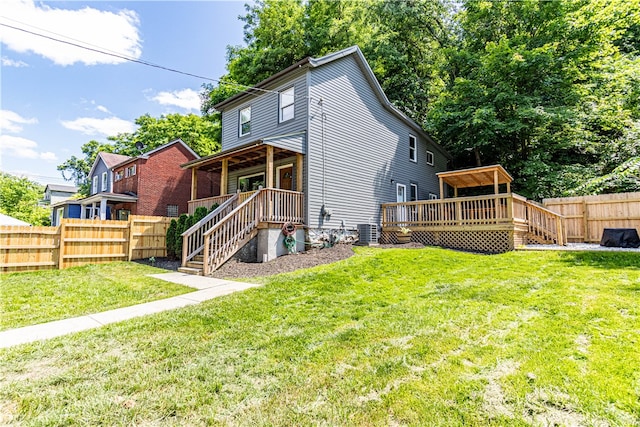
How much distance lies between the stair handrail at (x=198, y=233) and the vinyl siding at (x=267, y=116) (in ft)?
9.83

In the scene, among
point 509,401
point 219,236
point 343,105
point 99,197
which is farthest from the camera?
point 99,197

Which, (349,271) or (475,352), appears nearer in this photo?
(475,352)

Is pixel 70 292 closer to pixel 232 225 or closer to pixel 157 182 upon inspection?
pixel 232 225

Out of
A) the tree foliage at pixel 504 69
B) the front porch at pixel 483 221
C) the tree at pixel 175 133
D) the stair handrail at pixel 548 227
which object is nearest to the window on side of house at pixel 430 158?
the tree foliage at pixel 504 69

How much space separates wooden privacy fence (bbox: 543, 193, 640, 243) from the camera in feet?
36.4

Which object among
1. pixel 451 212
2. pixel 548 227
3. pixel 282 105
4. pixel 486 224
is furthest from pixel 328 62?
pixel 548 227

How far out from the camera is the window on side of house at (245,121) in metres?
14.1

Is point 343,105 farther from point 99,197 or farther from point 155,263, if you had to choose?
point 99,197

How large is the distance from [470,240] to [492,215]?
1.15 m

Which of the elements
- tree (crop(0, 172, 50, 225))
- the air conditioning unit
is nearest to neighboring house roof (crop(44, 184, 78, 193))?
tree (crop(0, 172, 50, 225))

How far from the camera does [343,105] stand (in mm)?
12953

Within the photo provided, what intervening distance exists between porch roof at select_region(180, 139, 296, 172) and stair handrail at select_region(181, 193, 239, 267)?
166 centimetres

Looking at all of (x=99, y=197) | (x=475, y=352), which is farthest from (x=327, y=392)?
(x=99, y=197)

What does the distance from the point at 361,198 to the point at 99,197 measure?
17.0 metres
